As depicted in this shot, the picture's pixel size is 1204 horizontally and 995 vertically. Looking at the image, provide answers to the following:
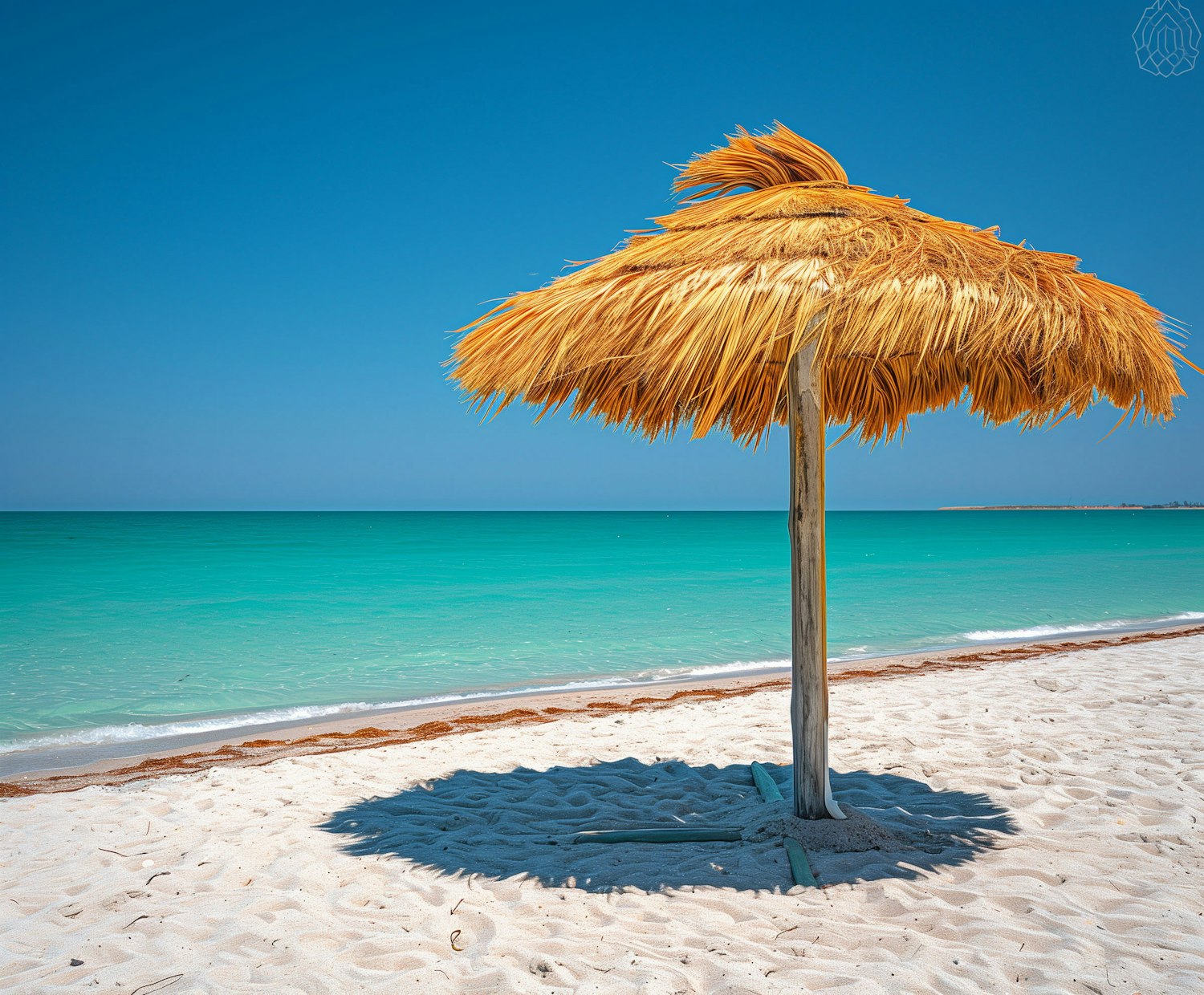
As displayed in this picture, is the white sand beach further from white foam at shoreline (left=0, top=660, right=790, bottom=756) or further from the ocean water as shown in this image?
the ocean water

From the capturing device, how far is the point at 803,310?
2.55 metres

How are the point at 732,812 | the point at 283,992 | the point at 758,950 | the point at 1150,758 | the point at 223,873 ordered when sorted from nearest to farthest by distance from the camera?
the point at 283,992 → the point at 758,950 → the point at 223,873 → the point at 732,812 → the point at 1150,758

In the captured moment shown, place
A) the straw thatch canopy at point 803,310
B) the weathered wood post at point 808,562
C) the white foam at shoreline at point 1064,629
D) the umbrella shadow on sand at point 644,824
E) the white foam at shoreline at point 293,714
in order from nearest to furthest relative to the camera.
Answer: the straw thatch canopy at point 803,310 < the umbrella shadow on sand at point 644,824 < the weathered wood post at point 808,562 < the white foam at shoreline at point 293,714 < the white foam at shoreline at point 1064,629

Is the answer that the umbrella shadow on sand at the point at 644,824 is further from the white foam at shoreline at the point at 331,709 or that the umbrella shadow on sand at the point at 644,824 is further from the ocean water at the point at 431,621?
the ocean water at the point at 431,621

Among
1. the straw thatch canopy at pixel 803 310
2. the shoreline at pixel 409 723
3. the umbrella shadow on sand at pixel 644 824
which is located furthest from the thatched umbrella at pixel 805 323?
the shoreline at pixel 409 723

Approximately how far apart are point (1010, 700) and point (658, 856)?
12.9 ft

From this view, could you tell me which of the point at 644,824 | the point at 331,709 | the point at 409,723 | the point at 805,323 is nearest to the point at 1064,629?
the point at 409,723

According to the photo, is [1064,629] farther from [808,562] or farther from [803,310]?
[803,310]

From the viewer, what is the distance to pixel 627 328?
108 inches

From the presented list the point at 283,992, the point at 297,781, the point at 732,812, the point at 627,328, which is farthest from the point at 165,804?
the point at 627,328

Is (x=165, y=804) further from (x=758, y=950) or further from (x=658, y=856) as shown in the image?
(x=758, y=950)

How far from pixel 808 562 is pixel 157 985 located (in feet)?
8.43

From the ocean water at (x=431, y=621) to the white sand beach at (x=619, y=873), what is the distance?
11.2ft

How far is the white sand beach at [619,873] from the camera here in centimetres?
234
